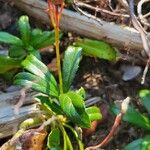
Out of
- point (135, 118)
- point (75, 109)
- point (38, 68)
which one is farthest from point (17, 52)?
point (135, 118)

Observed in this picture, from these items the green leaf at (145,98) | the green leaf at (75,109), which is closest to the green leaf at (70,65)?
the green leaf at (75,109)

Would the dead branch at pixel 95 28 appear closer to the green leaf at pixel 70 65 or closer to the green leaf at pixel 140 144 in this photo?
the green leaf at pixel 70 65

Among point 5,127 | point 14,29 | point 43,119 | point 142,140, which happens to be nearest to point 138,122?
point 142,140

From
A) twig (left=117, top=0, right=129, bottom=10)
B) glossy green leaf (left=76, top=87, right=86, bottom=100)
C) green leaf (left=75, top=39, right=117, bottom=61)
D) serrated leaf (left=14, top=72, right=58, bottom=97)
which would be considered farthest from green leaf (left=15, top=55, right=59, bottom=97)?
twig (left=117, top=0, right=129, bottom=10)

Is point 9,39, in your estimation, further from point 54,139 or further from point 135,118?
point 135,118

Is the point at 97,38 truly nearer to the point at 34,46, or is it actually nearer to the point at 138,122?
the point at 34,46

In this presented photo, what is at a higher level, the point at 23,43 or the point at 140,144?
the point at 23,43

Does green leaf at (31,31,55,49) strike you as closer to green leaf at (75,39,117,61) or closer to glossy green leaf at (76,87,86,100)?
green leaf at (75,39,117,61)
